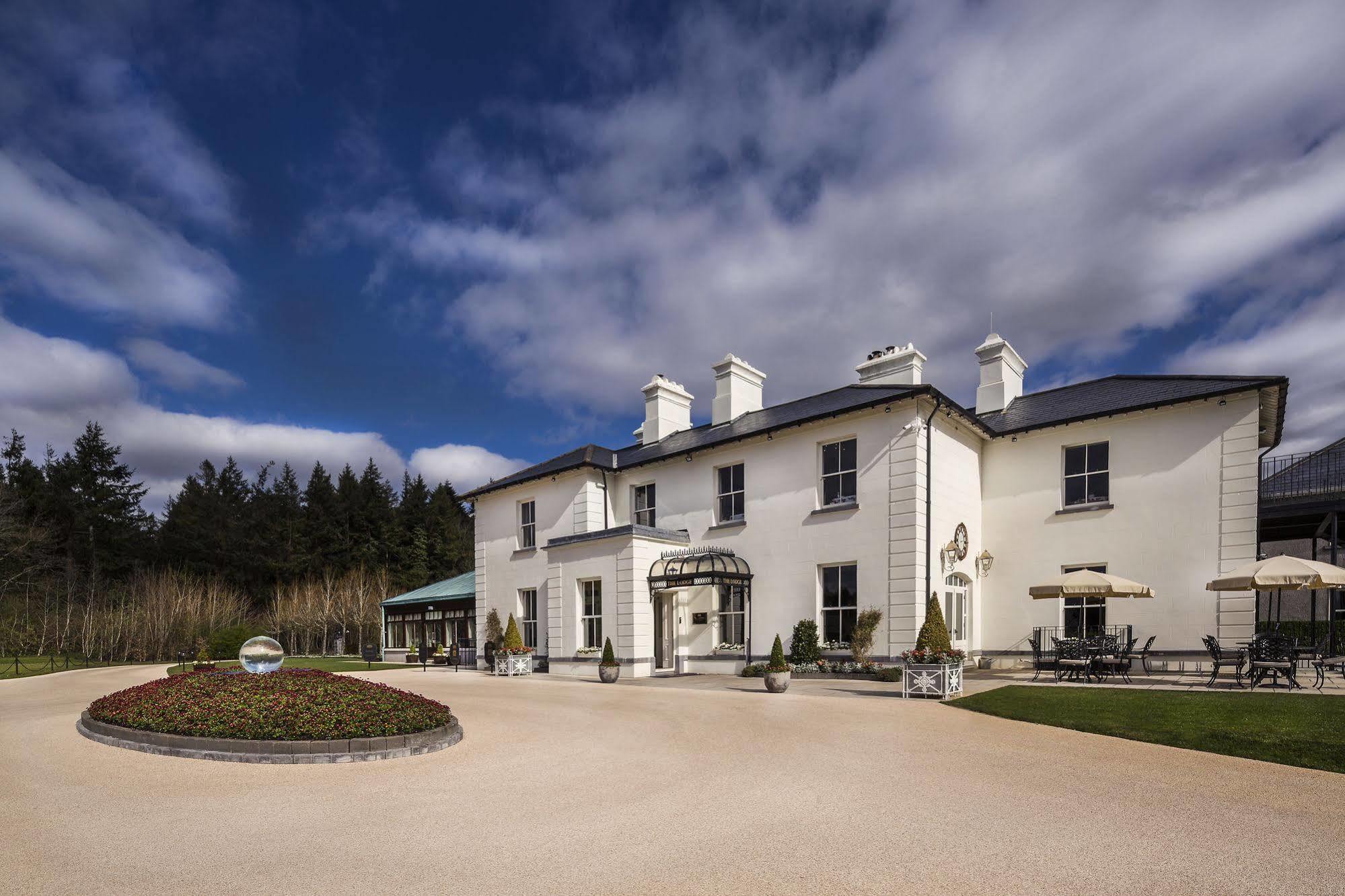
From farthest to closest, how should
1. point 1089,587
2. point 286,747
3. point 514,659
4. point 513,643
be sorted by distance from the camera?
point 513,643 < point 514,659 < point 1089,587 < point 286,747

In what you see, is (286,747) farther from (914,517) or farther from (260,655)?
(914,517)

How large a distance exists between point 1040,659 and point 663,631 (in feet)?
31.9

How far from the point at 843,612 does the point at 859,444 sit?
13.7ft

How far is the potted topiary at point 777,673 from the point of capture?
1511cm

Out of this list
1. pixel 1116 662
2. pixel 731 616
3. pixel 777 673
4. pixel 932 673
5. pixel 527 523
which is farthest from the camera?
pixel 527 523

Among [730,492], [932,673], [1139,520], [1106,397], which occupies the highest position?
[1106,397]

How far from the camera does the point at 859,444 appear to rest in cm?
1830

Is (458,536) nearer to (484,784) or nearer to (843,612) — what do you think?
(843,612)

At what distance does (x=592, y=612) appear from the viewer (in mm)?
21906

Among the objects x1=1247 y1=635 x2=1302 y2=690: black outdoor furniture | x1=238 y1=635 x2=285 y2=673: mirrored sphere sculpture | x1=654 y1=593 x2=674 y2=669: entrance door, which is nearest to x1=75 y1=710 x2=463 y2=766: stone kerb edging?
Answer: x1=238 y1=635 x2=285 y2=673: mirrored sphere sculpture

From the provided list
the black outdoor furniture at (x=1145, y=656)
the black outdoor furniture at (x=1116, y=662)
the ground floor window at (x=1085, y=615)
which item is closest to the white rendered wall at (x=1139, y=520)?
the ground floor window at (x=1085, y=615)

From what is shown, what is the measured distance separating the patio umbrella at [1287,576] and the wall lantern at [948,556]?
17.7 feet

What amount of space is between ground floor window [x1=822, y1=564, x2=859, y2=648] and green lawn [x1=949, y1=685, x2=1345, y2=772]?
5.14 metres

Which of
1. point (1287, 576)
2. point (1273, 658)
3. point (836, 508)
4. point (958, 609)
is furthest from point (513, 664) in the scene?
point (1287, 576)
